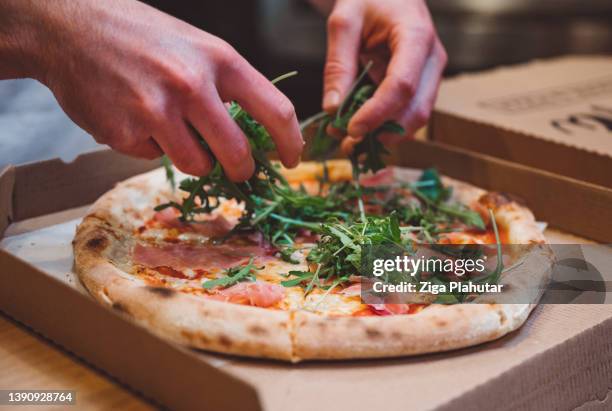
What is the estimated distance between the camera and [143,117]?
126 cm

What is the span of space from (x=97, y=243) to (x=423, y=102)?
890 millimetres

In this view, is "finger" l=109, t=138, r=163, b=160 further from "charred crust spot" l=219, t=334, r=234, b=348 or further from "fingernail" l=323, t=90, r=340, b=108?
"fingernail" l=323, t=90, r=340, b=108

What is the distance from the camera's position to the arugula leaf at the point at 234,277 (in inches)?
53.4

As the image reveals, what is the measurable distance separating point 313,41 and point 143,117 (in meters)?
3.29

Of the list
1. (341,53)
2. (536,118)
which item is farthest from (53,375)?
(536,118)

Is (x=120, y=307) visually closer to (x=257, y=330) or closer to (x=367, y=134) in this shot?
(x=257, y=330)

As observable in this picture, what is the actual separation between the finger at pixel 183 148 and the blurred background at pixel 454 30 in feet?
5.94

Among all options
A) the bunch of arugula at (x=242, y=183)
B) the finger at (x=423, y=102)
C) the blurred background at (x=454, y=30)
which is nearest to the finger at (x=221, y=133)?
the bunch of arugula at (x=242, y=183)

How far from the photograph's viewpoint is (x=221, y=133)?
131 cm

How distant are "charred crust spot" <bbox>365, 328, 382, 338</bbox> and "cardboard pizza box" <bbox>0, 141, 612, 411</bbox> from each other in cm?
4

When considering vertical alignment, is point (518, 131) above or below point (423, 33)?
below

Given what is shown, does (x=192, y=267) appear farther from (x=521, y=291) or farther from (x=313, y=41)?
(x=313, y=41)

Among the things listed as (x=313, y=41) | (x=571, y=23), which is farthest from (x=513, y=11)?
(x=313, y=41)

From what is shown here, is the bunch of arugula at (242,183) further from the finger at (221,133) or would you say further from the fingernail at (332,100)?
the fingernail at (332,100)
